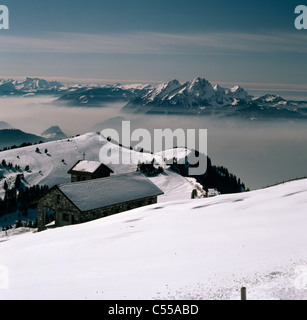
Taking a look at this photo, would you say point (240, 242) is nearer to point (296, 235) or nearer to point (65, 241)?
point (296, 235)

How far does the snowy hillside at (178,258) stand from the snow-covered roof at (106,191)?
38.3 feet

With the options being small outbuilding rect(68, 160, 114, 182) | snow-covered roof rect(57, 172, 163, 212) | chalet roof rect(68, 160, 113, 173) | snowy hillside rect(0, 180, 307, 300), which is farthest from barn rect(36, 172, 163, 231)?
snowy hillside rect(0, 180, 307, 300)

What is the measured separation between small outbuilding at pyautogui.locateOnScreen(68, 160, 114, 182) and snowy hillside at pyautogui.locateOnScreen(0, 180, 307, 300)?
90.6ft

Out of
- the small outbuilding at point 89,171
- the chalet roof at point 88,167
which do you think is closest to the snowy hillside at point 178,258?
the small outbuilding at point 89,171

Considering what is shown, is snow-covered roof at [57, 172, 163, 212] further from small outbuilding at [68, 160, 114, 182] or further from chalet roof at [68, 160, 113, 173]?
chalet roof at [68, 160, 113, 173]

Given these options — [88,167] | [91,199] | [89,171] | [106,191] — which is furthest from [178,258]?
[88,167]

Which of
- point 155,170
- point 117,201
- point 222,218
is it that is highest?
point 155,170

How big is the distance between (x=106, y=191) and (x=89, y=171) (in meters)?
13.8

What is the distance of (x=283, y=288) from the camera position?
1388 centimetres

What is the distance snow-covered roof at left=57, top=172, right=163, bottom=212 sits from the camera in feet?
143

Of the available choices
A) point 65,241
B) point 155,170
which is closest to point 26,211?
point 155,170
